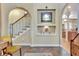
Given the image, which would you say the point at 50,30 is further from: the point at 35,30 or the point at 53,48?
the point at 53,48

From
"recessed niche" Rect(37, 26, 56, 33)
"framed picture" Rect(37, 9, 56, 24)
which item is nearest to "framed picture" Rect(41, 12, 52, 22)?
"framed picture" Rect(37, 9, 56, 24)

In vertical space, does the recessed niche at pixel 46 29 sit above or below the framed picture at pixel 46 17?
below

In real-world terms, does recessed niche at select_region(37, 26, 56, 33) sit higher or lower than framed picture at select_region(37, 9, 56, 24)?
lower

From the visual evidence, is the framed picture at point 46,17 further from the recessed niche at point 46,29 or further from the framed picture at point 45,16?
the recessed niche at point 46,29

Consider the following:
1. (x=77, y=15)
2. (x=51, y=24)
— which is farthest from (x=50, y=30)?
(x=77, y=15)

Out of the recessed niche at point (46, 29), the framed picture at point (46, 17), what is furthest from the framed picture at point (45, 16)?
the recessed niche at point (46, 29)

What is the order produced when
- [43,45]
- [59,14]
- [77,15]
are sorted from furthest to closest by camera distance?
[77,15]
[59,14]
[43,45]

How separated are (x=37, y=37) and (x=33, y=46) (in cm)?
100

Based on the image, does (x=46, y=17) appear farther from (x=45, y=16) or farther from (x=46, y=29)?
(x=46, y=29)

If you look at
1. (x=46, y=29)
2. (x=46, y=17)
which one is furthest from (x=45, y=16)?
(x=46, y=29)

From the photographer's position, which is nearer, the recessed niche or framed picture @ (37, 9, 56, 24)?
framed picture @ (37, 9, 56, 24)

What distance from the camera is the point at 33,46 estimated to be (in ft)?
19.7

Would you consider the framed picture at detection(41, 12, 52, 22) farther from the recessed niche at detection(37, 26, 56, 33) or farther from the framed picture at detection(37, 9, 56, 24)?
the recessed niche at detection(37, 26, 56, 33)

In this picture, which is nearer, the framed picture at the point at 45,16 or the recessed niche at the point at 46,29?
the framed picture at the point at 45,16
